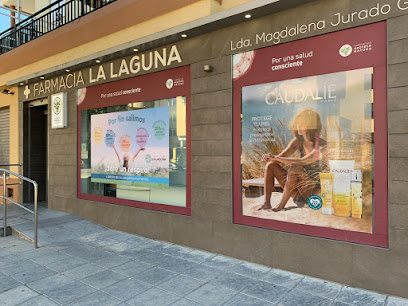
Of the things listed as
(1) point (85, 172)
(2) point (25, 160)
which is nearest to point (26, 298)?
(1) point (85, 172)

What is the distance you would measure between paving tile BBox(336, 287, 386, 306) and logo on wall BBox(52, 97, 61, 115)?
7.34 meters

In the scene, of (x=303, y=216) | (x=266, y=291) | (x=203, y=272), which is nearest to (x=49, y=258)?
(x=203, y=272)

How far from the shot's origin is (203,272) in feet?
14.3

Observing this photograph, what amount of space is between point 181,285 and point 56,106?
6129 mm

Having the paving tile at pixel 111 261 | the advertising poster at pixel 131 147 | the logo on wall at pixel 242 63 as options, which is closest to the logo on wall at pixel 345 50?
the logo on wall at pixel 242 63

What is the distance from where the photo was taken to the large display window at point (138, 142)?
5.73 metres

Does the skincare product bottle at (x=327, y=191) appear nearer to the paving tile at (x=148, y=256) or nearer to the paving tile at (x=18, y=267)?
the paving tile at (x=148, y=256)

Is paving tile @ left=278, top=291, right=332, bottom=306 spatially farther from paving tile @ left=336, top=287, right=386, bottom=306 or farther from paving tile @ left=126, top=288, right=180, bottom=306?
paving tile @ left=126, top=288, right=180, bottom=306

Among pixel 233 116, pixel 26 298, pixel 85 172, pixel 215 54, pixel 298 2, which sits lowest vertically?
pixel 26 298

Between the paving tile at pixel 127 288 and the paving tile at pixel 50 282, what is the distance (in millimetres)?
667

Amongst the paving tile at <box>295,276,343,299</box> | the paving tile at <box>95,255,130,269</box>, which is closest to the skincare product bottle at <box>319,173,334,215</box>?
the paving tile at <box>295,276,343,299</box>

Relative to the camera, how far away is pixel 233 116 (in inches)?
196

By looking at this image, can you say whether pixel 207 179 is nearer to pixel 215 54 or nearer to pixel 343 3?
pixel 215 54

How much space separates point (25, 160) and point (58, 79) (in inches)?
115
